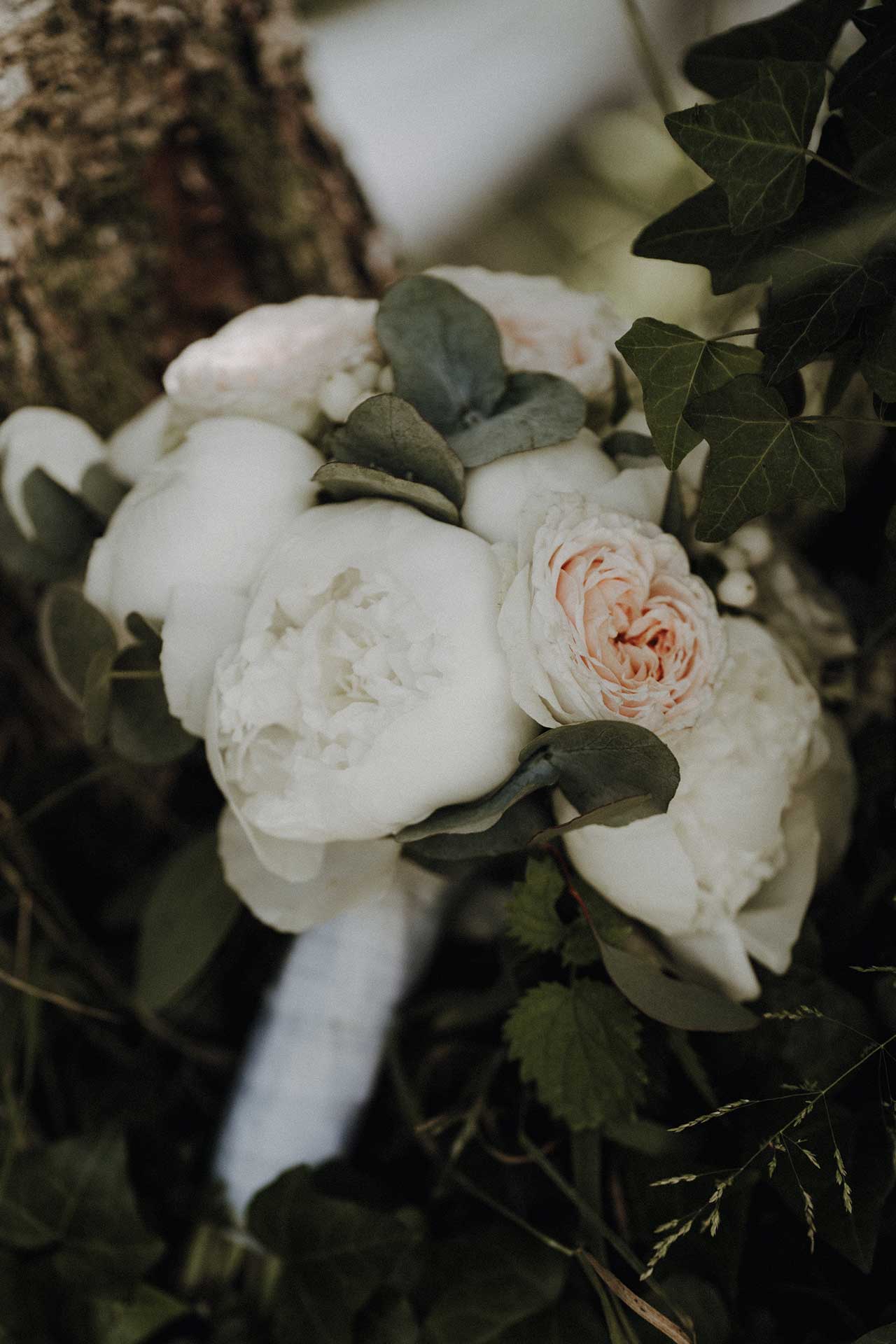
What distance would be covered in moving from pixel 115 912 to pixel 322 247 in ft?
1.69

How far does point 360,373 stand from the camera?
0.45 metres

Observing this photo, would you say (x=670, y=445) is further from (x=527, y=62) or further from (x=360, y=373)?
(x=527, y=62)

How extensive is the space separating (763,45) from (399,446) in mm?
237

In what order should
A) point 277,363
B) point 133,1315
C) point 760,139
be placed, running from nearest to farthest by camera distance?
1. point 760,139
2. point 277,363
3. point 133,1315


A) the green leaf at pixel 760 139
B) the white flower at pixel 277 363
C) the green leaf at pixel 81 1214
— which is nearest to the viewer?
the green leaf at pixel 760 139

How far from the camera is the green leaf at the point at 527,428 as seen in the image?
15.8 inches

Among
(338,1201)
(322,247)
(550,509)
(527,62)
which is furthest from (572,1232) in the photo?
(527,62)

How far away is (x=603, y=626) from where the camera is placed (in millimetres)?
368

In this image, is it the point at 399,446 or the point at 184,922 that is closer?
the point at 399,446

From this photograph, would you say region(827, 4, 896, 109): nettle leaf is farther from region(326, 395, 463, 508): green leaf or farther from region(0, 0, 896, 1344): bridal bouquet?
region(326, 395, 463, 508): green leaf

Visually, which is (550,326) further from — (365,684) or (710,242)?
(365,684)

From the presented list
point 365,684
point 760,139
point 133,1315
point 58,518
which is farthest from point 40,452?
point 133,1315

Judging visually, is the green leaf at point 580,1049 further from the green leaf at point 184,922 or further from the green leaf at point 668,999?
the green leaf at point 184,922

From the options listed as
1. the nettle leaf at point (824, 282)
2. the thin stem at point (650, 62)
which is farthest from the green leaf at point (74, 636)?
the thin stem at point (650, 62)
